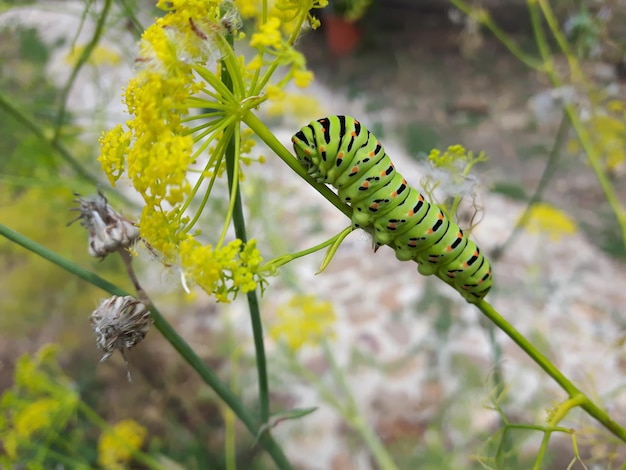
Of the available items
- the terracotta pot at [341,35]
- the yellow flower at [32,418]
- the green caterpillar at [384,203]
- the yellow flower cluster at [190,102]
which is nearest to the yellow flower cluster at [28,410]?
the yellow flower at [32,418]

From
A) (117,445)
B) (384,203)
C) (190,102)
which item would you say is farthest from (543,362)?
(117,445)

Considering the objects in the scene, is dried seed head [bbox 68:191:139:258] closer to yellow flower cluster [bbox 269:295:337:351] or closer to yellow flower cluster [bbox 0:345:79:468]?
yellow flower cluster [bbox 0:345:79:468]

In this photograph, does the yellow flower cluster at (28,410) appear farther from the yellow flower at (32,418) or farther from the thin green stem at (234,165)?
the thin green stem at (234,165)

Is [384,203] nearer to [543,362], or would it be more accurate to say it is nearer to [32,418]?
[543,362]

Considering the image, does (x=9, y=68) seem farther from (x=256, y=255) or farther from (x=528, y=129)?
(x=528, y=129)

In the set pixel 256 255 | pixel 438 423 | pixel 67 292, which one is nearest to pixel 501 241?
pixel 438 423

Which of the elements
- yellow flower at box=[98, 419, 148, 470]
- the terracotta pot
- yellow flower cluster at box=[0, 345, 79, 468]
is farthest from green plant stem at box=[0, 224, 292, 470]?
the terracotta pot
